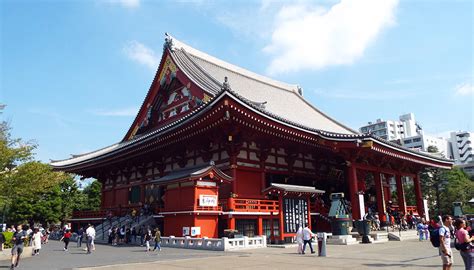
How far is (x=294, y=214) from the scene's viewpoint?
72.3ft

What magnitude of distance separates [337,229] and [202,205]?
7.58 metres

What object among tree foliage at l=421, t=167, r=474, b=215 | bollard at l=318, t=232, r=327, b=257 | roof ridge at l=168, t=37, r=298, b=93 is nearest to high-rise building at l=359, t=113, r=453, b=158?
tree foliage at l=421, t=167, r=474, b=215

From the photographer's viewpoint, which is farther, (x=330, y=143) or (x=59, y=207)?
(x=59, y=207)

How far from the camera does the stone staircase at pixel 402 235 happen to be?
2259 cm

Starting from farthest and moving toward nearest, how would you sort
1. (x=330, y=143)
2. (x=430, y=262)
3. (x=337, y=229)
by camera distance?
(x=330, y=143)
(x=337, y=229)
(x=430, y=262)

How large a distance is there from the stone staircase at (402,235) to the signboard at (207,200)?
1095 cm

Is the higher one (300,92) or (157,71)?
(300,92)

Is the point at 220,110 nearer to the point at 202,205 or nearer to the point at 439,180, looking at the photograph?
the point at 202,205

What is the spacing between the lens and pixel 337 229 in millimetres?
20797

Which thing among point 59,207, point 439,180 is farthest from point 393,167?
point 59,207

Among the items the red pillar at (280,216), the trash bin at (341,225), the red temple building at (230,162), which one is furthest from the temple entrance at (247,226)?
the trash bin at (341,225)

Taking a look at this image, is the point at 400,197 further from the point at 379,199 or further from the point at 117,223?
the point at 117,223

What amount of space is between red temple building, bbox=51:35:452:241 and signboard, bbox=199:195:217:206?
5cm

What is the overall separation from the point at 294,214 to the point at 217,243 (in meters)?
6.21
